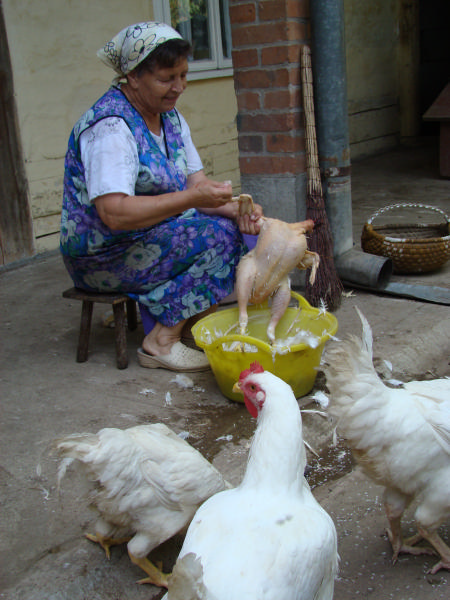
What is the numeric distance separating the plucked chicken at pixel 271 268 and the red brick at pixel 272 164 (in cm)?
109

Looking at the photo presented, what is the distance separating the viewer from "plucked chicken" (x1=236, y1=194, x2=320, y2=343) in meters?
3.34

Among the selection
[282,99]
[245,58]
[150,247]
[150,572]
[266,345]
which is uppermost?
[245,58]

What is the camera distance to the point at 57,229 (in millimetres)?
5922

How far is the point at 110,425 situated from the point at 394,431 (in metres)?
1.41

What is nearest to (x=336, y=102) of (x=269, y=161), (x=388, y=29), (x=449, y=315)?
(x=269, y=161)

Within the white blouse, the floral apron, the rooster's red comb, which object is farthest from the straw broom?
the rooster's red comb

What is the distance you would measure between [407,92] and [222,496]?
9851 millimetres

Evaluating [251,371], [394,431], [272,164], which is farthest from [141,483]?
[272,164]

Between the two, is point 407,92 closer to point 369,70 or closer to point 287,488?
point 369,70

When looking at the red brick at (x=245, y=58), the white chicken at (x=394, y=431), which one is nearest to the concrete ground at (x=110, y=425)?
the white chicken at (x=394, y=431)

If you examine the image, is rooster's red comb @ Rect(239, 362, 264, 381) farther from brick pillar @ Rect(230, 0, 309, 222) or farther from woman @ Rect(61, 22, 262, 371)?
brick pillar @ Rect(230, 0, 309, 222)

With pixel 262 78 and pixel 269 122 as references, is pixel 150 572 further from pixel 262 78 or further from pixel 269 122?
pixel 262 78

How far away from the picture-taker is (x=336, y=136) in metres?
4.42

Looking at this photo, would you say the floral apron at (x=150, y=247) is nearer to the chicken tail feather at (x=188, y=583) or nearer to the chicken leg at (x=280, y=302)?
the chicken leg at (x=280, y=302)
